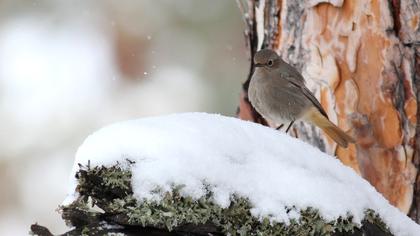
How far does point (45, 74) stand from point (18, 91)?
23cm

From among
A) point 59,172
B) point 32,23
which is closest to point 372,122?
point 59,172

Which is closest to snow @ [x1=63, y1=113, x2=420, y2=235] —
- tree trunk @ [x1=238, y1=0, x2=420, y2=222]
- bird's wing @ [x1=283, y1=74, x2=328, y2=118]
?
tree trunk @ [x1=238, y1=0, x2=420, y2=222]

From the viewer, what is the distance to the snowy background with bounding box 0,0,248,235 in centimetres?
582

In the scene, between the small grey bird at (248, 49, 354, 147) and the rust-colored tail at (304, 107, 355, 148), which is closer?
the rust-colored tail at (304, 107, 355, 148)

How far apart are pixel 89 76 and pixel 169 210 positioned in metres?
3.93

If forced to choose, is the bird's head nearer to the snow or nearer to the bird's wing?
the bird's wing

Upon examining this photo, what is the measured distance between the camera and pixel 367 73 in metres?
3.82

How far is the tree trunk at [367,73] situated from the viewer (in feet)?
12.1

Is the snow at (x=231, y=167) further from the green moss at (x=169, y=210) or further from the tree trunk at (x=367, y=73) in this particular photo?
the tree trunk at (x=367, y=73)

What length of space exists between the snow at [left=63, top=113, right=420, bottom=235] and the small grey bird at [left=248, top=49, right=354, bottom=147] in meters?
1.43

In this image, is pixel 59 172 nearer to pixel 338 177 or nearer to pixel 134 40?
pixel 134 40

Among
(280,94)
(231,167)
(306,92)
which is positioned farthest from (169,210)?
(280,94)

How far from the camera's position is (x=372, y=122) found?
383 centimetres

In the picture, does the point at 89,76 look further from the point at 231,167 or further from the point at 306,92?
the point at 231,167
